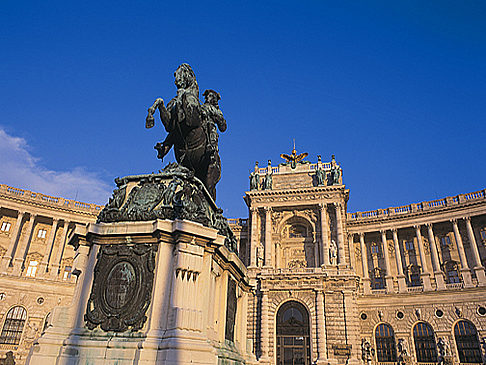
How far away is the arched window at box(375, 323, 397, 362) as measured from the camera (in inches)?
1412

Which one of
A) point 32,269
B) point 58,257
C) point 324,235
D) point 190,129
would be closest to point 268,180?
point 324,235

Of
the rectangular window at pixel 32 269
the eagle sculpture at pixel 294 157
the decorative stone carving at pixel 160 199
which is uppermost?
the eagle sculpture at pixel 294 157

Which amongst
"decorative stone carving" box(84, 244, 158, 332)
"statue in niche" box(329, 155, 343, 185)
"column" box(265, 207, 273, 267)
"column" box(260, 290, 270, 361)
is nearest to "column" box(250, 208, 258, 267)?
"column" box(265, 207, 273, 267)

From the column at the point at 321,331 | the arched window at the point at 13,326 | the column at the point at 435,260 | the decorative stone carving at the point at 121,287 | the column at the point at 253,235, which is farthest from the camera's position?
the column at the point at 253,235

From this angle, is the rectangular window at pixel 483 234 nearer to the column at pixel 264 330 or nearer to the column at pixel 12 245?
the column at pixel 264 330

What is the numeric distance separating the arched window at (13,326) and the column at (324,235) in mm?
29270

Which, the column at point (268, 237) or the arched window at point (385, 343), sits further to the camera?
the column at point (268, 237)

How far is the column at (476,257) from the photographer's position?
35125 millimetres

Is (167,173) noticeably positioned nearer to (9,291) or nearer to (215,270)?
(215,270)

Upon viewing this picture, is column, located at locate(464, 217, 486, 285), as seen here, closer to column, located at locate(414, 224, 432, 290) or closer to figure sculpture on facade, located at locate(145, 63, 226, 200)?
column, located at locate(414, 224, 432, 290)

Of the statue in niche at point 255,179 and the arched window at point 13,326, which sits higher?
the statue in niche at point 255,179

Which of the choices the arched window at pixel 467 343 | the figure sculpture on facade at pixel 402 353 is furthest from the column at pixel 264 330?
the arched window at pixel 467 343

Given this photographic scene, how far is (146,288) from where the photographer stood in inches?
255

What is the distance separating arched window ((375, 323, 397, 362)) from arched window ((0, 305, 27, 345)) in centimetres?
3396
